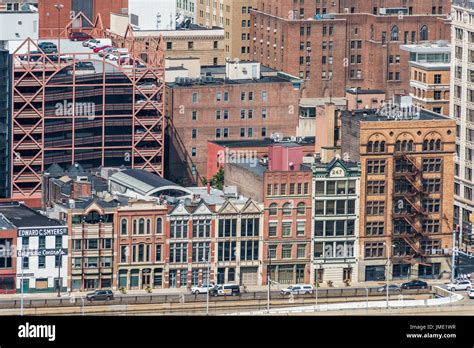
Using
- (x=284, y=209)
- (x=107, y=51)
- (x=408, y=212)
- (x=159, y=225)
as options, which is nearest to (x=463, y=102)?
(x=408, y=212)

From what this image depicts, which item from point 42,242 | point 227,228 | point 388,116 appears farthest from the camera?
point 388,116

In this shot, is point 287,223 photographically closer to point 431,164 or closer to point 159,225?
point 159,225

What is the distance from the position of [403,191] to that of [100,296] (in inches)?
1152

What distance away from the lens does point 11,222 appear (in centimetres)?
11869

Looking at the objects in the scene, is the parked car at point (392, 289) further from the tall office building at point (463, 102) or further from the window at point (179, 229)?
the tall office building at point (463, 102)

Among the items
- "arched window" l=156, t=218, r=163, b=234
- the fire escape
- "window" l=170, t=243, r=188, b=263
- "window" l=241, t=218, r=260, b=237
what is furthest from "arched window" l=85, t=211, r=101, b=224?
the fire escape

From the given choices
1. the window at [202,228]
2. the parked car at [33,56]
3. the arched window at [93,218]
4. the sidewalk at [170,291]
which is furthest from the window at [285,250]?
the parked car at [33,56]

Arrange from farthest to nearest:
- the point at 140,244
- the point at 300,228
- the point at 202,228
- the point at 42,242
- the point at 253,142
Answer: the point at 253,142
the point at 300,228
the point at 202,228
the point at 140,244
the point at 42,242

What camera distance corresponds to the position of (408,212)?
13050 centimetres

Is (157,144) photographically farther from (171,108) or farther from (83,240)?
(83,240)

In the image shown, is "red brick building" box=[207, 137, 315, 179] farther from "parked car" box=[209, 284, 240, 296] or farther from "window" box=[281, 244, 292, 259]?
"parked car" box=[209, 284, 240, 296]

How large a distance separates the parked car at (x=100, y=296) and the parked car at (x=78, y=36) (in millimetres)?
57904

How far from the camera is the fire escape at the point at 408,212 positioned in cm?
12800
